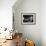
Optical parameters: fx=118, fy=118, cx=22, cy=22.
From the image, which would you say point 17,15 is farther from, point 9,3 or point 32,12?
point 9,3

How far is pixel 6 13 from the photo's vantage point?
4.82 m

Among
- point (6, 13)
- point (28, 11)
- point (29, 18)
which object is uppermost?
point (28, 11)

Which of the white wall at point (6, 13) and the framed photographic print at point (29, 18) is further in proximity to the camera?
the framed photographic print at point (29, 18)

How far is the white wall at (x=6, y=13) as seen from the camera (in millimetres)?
4770

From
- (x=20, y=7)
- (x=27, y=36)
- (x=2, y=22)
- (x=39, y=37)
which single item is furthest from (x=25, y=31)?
(x=2, y=22)

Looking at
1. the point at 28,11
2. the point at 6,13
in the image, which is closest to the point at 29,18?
the point at 28,11

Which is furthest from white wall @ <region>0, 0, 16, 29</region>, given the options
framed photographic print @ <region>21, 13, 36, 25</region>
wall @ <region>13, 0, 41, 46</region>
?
framed photographic print @ <region>21, 13, 36, 25</region>

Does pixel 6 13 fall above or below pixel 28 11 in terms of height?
below

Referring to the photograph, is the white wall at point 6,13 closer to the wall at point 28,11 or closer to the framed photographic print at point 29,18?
the wall at point 28,11

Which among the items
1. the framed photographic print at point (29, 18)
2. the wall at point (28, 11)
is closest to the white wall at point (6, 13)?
the wall at point (28, 11)

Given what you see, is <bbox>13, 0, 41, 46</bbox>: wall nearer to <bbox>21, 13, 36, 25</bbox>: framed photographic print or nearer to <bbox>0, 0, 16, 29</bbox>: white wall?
<bbox>21, 13, 36, 25</bbox>: framed photographic print

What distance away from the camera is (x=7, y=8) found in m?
4.79

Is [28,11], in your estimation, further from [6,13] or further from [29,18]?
[6,13]

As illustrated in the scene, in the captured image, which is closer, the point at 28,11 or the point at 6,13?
the point at 6,13
